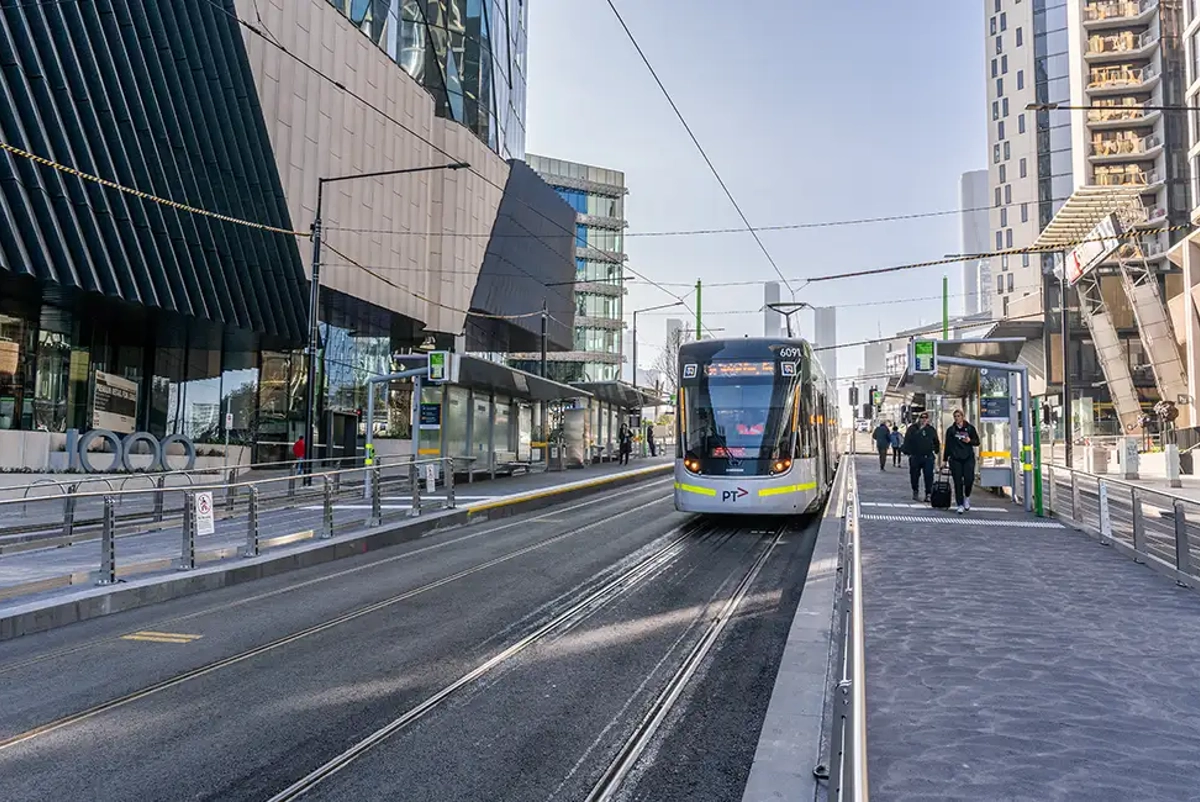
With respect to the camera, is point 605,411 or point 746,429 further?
point 605,411

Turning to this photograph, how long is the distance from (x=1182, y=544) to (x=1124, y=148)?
66.3 m

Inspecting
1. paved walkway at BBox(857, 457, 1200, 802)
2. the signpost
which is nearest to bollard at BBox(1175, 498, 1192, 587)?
paved walkway at BBox(857, 457, 1200, 802)

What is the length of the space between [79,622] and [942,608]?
7857mm

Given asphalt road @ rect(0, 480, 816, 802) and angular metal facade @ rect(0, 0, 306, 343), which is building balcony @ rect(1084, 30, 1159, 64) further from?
asphalt road @ rect(0, 480, 816, 802)


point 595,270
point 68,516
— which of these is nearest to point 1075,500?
point 68,516

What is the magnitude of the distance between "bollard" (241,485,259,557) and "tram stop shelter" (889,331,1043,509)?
42.3ft

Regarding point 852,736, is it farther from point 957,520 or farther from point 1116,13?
point 1116,13

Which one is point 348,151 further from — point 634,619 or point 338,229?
point 634,619

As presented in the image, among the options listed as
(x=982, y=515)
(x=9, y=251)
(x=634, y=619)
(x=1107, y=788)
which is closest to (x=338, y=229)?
(x=9, y=251)

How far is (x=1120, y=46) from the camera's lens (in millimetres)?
61562

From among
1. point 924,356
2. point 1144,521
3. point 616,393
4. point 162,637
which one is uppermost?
point 616,393

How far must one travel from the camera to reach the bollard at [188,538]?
31.7ft

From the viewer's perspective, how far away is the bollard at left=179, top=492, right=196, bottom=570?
967 centimetres

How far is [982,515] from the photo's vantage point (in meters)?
14.9
